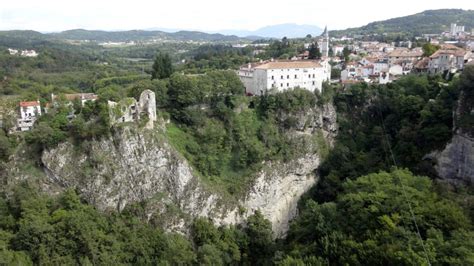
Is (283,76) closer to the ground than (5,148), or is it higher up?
higher up

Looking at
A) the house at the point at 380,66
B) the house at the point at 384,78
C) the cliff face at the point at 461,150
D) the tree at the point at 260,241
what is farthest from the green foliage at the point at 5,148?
the house at the point at 380,66

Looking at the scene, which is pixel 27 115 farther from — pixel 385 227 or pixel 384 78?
pixel 384 78

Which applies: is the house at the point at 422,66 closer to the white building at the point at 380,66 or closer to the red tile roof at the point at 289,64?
the white building at the point at 380,66

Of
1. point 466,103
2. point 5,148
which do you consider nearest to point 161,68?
point 5,148

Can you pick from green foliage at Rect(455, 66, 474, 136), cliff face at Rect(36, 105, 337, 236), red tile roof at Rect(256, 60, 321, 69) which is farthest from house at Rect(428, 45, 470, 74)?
cliff face at Rect(36, 105, 337, 236)

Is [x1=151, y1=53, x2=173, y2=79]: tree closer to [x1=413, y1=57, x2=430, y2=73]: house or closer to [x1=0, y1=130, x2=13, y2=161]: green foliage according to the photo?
[x1=0, y1=130, x2=13, y2=161]: green foliage

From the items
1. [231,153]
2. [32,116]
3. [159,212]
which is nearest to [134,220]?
[159,212]
